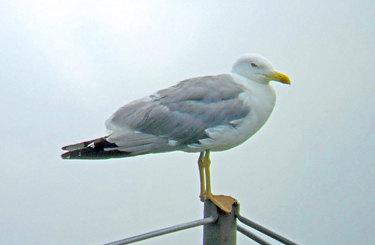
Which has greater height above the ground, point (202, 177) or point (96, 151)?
point (96, 151)

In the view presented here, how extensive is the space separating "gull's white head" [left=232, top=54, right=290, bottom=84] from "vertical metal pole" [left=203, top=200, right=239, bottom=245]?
57cm

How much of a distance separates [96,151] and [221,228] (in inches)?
24.7

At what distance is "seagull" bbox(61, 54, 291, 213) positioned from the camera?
163cm

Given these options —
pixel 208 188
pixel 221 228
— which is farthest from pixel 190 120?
pixel 221 228

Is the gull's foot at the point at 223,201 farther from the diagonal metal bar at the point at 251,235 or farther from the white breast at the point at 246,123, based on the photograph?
the white breast at the point at 246,123

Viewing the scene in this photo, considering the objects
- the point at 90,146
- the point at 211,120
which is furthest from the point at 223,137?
the point at 90,146

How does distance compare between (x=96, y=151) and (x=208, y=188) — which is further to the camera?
(x=208, y=188)

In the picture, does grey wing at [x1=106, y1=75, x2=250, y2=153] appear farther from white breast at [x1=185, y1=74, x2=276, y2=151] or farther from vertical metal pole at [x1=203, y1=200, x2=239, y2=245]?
vertical metal pole at [x1=203, y1=200, x2=239, y2=245]

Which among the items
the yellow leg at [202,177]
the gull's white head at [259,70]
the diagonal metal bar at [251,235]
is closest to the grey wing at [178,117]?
the gull's white head at [259,70]

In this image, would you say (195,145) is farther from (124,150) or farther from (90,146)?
(90,146)

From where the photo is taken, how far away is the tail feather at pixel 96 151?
1.63m

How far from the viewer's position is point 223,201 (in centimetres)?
177

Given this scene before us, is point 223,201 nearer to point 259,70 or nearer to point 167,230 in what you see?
point 167,230

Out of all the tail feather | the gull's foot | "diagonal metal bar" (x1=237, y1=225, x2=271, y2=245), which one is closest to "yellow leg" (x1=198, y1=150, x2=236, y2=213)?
the gull's foot
